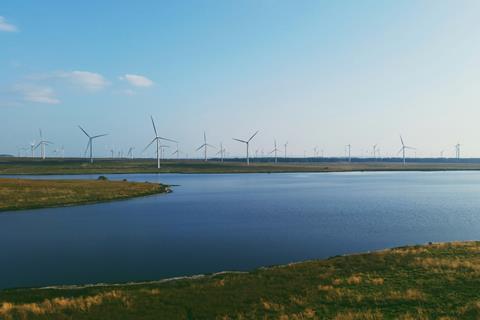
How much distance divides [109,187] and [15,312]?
8313 cm

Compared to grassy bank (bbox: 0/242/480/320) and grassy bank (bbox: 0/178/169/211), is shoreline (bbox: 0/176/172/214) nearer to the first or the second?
grassy bank (bbox: 0/178/169/211)

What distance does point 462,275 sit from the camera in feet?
72.3

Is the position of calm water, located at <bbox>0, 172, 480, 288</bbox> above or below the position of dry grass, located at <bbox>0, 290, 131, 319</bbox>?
below

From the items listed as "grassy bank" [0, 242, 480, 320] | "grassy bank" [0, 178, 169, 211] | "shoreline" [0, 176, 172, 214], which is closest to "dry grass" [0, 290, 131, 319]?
"grassy bank" [0, 242, 480, 320]

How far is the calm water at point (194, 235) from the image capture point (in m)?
30.3

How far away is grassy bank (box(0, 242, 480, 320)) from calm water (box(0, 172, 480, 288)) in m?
5.30

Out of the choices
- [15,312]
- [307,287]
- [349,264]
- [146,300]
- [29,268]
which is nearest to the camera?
[15,312]

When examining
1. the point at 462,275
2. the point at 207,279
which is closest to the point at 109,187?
the point at 207,279

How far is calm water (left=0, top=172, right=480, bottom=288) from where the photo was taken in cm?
3027

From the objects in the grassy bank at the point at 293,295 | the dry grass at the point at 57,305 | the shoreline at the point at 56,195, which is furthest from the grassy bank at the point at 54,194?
the dry grass at the point at 57,305

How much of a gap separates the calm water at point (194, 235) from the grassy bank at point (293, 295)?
17.4ft

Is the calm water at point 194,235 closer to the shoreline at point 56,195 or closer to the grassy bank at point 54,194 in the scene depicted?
the shoreline at point 56,195

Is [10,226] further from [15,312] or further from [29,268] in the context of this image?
[15,312]

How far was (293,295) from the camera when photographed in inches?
784
